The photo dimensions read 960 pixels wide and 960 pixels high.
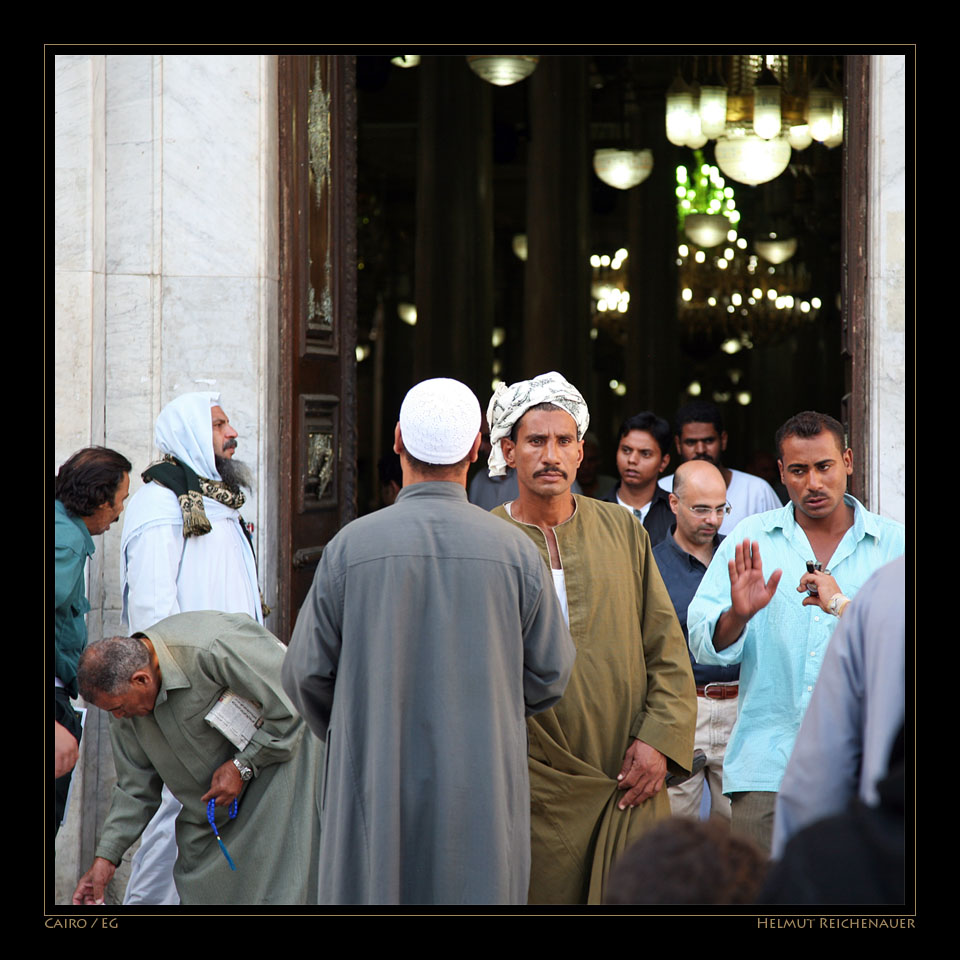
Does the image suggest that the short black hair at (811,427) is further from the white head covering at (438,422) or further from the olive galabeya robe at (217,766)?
the olive galabeya robe at (217,766)

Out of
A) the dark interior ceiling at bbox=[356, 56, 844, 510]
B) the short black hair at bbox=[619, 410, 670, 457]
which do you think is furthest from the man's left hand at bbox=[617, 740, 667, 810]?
the dark interior ceiling at bbox=[356, 56, 844, 510]

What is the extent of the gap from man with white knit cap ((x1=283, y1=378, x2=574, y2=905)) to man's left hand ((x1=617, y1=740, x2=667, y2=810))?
470 mm

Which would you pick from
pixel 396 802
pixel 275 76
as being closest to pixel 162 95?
pixel 275 76

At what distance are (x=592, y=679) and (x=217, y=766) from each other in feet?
3.75

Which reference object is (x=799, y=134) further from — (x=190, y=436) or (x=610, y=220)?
(x=610, y=220)

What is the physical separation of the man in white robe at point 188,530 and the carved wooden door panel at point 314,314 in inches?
21.3

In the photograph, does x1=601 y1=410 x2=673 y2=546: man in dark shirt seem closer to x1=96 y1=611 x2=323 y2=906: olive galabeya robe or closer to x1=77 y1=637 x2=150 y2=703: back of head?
x1=96 y1=611 x2=323 y2=906: olive galabeya robe

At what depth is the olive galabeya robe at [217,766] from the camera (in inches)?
145

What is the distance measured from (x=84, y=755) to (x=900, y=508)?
3397 millimetres

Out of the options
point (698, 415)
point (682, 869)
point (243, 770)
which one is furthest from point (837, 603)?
point (698, 415)

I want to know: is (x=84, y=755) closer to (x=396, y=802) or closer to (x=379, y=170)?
(x=396, y=802)

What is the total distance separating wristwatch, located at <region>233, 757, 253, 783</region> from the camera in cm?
369

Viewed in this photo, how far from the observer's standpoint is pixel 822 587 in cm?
339
